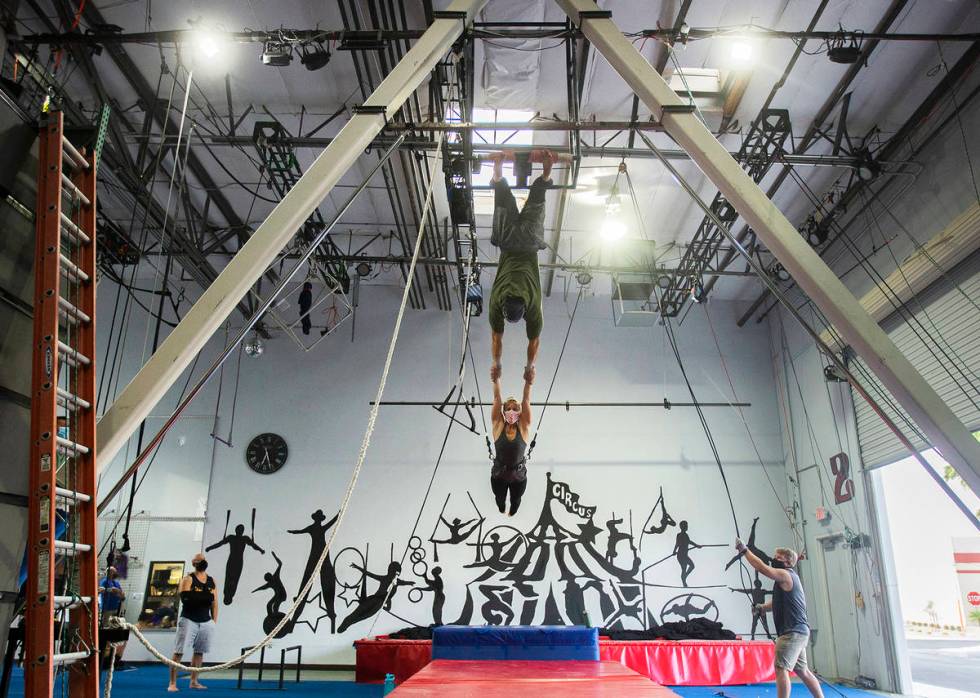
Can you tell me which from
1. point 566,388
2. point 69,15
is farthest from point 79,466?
point 566,388

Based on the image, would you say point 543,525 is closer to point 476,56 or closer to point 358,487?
point 358,487

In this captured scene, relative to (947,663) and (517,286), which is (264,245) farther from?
(947,663)

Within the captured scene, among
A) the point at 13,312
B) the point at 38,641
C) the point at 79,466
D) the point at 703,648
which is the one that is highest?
the point at 13,312

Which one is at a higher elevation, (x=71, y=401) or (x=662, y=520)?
(x=71, y=401)

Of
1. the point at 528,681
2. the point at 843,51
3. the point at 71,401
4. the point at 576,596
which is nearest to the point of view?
the point at 71,401

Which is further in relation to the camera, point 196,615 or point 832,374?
point 832,374

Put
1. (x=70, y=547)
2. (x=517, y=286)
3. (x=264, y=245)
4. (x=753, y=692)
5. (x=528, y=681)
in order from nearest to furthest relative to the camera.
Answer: (x=70, y=547), (x=264, y=245), (x=528, y=681), (x=517, y=286), (x=753, y=692)

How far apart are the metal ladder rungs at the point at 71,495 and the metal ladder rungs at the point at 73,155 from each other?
1.46 meters

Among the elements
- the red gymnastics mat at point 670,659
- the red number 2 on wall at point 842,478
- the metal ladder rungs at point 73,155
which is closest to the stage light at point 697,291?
the red number 2 on wall at point 842,478

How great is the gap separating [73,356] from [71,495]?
23.5 inches

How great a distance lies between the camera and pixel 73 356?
2.75 metres

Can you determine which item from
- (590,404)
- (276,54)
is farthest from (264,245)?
(590,404)

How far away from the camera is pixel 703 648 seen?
8.41m

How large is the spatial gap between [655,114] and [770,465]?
8546 millimetres
